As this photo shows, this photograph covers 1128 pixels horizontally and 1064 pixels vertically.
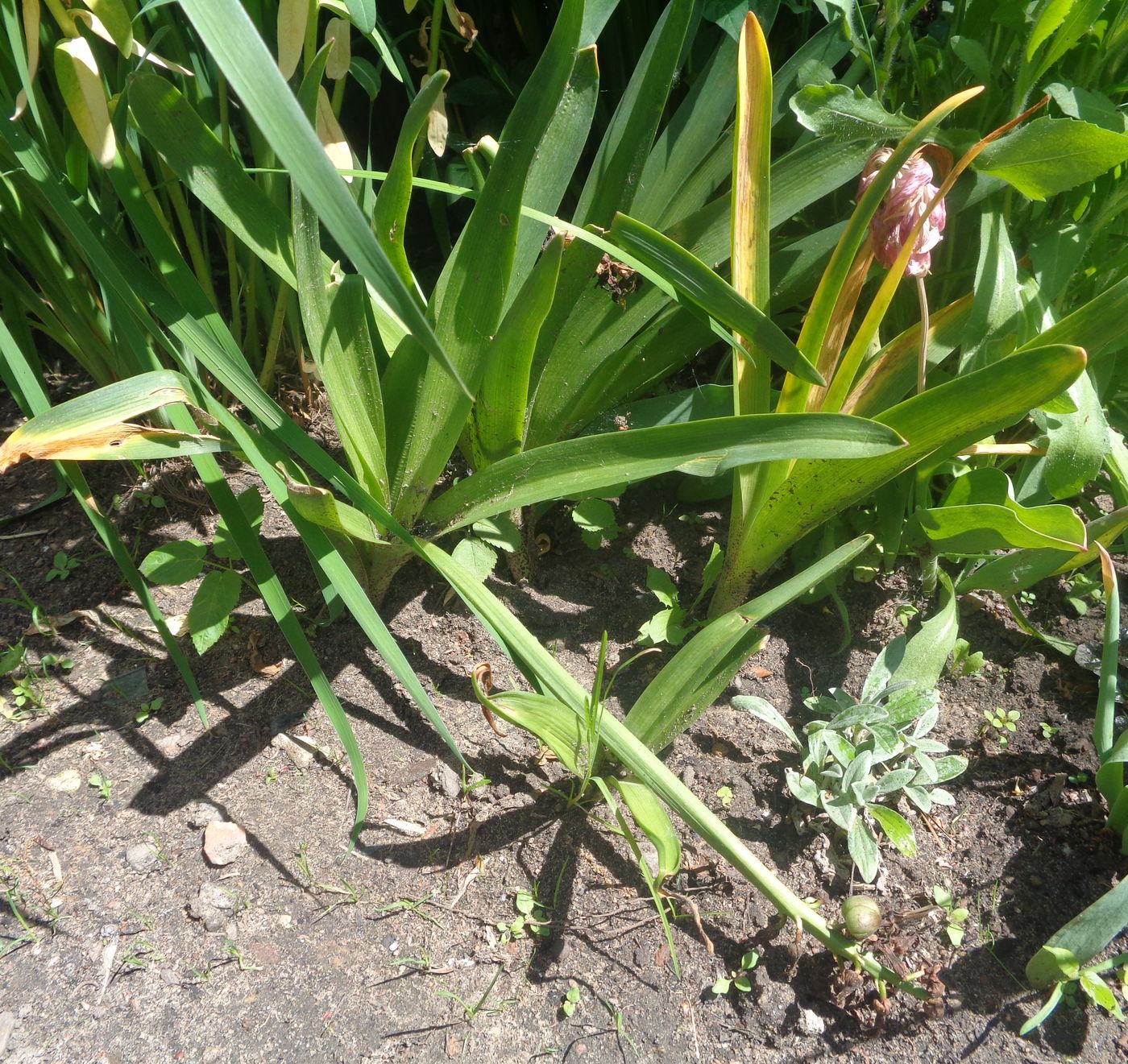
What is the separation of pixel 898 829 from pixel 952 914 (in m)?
0.15

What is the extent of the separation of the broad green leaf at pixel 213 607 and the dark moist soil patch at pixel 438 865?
5.1 inches

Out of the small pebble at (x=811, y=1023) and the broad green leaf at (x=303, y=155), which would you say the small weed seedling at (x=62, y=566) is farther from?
the small pebble at (x=811, y=1023)

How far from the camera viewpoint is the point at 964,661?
51.1 inches

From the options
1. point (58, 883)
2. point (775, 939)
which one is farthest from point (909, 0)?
point (58, 883)

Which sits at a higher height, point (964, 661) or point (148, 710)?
point (964, 661)

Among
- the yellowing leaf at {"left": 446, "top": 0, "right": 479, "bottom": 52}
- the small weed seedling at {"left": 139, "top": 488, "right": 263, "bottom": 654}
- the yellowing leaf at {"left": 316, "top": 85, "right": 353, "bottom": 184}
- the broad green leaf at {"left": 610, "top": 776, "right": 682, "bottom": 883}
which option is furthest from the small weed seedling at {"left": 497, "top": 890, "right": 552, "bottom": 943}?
the yellowing leaf at {"left": 446, "top": 0, "right": 479, "bottom": 52}

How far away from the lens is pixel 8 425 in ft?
5.12

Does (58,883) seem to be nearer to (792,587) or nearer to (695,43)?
(792,587)

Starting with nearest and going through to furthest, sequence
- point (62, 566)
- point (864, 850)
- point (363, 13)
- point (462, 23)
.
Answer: point (363, 13)
point (864, 850)
point (462, 23)
point (62, 566)

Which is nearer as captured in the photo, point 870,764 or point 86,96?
point 86,96

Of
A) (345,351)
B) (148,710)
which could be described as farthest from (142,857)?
(345,351)

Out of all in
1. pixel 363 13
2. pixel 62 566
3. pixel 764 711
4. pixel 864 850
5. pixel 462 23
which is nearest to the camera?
pixel 363 13

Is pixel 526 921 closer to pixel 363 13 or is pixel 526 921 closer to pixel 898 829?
pixel 898 829

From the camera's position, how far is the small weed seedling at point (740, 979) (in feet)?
3.27
